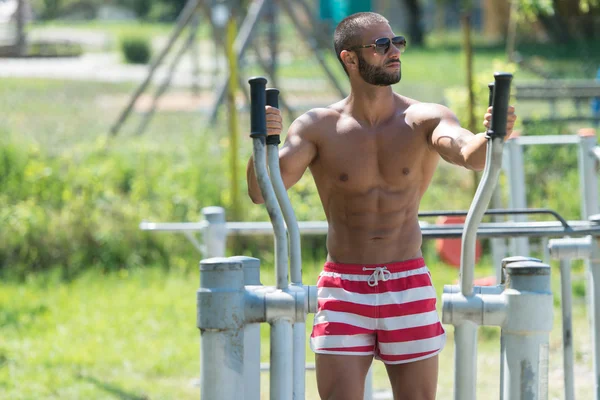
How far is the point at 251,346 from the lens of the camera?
244 cm

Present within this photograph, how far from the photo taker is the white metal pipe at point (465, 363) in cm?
→ 249

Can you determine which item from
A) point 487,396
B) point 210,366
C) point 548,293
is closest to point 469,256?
point 548,293

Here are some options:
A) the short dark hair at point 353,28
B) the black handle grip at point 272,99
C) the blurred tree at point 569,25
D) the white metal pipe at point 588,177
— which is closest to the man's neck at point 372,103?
the short dark hair at point 353,28

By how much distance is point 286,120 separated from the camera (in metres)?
10.0

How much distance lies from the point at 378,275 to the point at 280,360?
619mm

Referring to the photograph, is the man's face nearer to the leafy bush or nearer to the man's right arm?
the man's right arm

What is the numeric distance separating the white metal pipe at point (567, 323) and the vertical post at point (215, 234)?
5.43 feet

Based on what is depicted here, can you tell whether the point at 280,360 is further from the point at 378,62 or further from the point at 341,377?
the point at 378,62

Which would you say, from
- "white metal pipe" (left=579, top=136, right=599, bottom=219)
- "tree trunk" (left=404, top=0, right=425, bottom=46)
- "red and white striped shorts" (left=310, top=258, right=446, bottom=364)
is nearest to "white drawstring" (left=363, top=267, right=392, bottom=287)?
"red and white striped shorts" (left=310, top=258, right=446, bottom=364)

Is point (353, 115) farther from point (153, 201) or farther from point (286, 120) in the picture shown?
point (286, 120)

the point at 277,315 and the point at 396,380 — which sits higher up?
the point at 277,315

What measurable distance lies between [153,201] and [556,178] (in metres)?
3.35

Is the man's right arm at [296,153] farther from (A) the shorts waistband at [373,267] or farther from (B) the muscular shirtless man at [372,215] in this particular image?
(A) the shorts waistband at [373,267]

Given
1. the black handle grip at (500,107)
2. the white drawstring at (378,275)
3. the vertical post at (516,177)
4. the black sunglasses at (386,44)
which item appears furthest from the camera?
the vertical post at (516,177)
